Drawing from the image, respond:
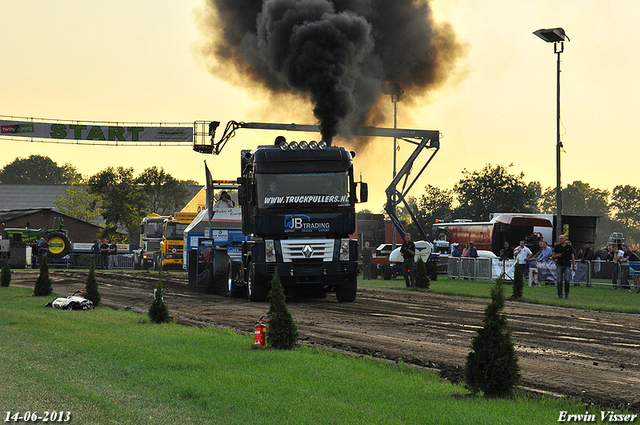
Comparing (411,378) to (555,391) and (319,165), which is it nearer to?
(555,391)

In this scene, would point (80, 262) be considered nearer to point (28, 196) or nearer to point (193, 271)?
point (193, 271)

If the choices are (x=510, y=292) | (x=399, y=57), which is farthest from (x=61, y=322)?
(x=399, y=57)

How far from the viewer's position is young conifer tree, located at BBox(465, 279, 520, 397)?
6.73 meters

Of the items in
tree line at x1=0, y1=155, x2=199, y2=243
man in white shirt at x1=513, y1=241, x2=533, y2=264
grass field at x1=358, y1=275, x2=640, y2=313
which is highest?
tree line at x1=0, y1=155, x2=199, y2=243

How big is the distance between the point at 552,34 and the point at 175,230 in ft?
75.3

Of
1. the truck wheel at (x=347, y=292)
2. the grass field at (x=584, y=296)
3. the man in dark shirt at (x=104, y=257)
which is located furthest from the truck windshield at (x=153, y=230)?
the truck wheel at (x=347, y=292)

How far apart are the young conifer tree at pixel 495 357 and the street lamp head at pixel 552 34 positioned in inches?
1171

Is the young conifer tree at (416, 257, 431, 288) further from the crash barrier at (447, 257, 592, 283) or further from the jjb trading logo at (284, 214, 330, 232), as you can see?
the jjb trading logo at (284, 214, 330, 232)

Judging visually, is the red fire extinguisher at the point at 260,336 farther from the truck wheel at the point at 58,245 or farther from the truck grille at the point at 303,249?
the truck wheel at the point at 58,245

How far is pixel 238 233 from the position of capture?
22047mm

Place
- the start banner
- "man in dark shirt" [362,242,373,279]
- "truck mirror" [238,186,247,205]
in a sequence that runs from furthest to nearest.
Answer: the start banner, "man in dark shirt" [362,242,373,279], "truck mirror" [238,186,247,205]

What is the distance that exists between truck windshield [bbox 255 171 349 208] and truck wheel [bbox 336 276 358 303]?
242cm

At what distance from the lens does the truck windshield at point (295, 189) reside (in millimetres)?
17875

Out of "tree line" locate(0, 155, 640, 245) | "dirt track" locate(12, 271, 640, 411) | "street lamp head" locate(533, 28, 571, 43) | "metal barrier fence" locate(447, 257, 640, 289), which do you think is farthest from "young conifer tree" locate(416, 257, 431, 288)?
"tree line" locate(0, 155, 640, 245)
